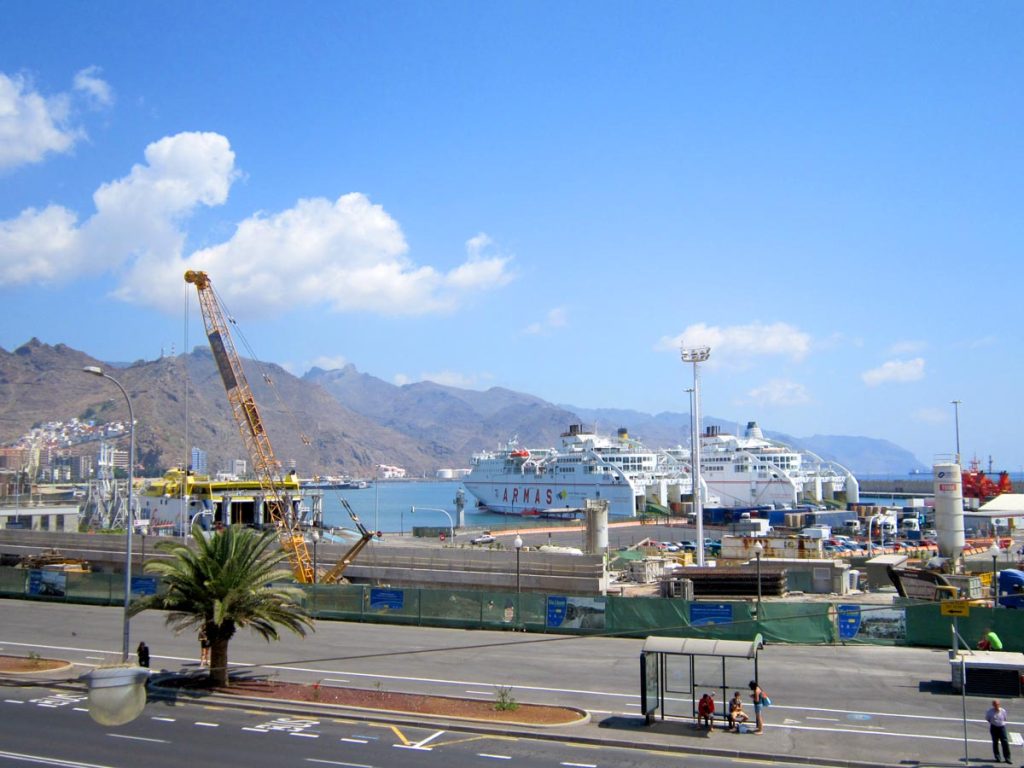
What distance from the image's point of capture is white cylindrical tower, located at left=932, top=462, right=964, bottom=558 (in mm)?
45062

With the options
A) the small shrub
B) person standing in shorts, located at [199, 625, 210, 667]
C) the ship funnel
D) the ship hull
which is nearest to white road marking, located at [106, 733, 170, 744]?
person standing in shorts, located at [199, 625, 210, 667]

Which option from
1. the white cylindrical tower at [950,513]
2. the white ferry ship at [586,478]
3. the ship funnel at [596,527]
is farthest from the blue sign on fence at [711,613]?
the white ferry ship at [586,478]

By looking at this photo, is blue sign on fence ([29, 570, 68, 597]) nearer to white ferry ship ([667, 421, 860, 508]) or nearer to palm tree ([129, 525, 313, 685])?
palm tree ([129, 525, 313, 685])

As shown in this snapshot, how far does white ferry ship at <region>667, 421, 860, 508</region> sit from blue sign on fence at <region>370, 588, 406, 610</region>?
280 feet

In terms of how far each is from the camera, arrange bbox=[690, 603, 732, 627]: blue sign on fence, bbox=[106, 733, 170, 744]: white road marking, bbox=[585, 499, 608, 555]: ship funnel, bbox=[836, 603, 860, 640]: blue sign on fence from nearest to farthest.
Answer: bbox=[106, 733, 170, 744]: white road marking
bbox=[836, 603, 860, 640]: blue sign on fence
bbox=[690, 603, 732, 627]: blue sign on fence
bbox=[585, 499, 608, 555]: ship funnel

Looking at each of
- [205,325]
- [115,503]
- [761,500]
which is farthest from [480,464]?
[205,325]

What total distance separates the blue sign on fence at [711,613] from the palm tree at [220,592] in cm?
1221

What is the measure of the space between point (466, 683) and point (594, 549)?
27243mm

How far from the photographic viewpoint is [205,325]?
5738 cm

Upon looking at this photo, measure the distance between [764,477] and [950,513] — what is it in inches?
2741

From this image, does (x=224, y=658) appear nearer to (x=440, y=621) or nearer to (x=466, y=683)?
(x=466, y=683)

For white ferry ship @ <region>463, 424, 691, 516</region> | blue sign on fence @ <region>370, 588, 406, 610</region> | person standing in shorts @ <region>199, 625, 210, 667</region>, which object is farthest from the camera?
white ferry ship @ <region>463, 424, 691, 516</region>

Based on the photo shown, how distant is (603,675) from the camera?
858 inches

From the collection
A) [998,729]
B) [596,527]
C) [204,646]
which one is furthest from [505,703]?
[596,527]
